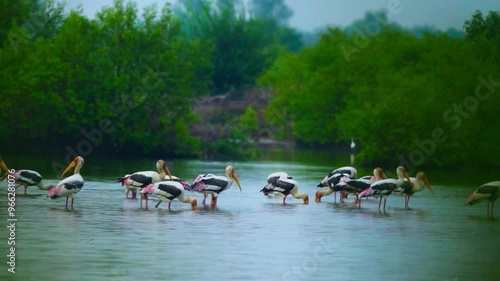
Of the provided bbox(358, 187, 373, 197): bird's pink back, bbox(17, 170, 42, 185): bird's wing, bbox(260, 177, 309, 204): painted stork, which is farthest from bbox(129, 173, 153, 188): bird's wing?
bbox(358, 187, 373, 197): bird's pink back

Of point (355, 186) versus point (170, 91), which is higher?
point (170, 91)

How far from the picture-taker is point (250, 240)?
71.1 ft

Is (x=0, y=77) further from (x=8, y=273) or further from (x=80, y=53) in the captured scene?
(x=8, y=273)

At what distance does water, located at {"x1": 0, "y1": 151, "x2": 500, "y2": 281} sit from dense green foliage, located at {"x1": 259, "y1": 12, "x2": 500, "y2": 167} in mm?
20797

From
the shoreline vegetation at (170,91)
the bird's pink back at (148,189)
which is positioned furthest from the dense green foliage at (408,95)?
the bird's pink back at (148,189)

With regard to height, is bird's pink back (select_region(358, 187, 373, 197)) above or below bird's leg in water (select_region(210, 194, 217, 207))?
above

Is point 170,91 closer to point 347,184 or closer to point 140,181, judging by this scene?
point 140,181

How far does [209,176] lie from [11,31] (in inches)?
1311

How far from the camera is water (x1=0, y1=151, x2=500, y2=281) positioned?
1781 cm

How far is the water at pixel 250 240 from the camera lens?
58.4 ft

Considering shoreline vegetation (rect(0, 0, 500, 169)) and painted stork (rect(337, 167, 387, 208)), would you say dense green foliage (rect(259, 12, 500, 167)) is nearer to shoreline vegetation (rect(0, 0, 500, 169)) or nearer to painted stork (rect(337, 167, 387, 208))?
shoreline vegetation (rect(0, 0, 500, 169))

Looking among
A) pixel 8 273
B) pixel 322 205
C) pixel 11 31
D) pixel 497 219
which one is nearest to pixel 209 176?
pixel 322 205

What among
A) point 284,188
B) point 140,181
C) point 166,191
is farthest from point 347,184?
point 140,181

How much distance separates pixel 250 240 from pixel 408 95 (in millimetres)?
34622
